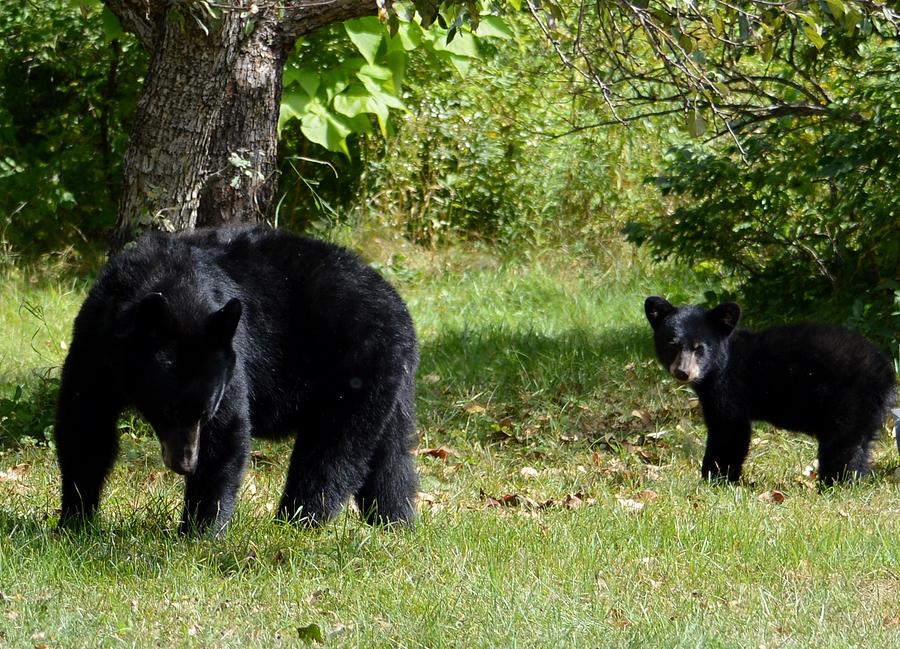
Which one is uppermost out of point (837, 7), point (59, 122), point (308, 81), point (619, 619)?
point (837, 7)

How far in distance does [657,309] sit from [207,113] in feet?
10.4

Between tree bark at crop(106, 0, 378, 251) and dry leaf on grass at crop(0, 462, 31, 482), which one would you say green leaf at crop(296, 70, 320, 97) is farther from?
dry leaf on grass at crop(0, 462, 31, 482)

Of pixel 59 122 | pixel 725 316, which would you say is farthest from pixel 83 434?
pixel 59 122

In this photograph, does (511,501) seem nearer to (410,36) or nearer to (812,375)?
(812,375)

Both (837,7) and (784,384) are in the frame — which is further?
(784,384)

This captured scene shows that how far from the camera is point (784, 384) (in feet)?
24.4

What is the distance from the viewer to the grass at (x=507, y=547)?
447 cm

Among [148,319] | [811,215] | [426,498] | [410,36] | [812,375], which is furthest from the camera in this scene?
[410,36]

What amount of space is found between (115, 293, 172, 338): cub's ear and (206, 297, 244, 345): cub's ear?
0.18 metres

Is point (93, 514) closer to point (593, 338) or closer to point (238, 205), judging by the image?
point (238, 205)

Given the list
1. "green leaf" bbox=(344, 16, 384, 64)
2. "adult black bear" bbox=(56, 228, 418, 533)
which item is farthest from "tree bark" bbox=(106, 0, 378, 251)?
"green leaf" bbox=(344, 16, 384, 64)

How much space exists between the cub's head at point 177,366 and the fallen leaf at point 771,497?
3376mm

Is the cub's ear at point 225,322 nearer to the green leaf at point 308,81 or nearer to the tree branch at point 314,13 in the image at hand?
the tree branch at point 314,13

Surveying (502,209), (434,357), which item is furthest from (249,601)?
(502,209)
